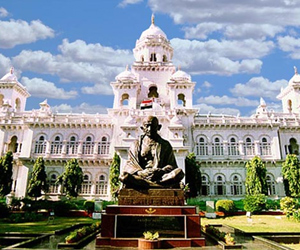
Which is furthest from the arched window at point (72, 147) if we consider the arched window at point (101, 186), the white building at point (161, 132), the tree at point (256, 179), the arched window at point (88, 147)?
the tree at point (256, 179)

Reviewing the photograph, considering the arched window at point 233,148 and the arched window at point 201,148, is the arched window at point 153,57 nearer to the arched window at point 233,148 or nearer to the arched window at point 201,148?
the arched window at point 201,148

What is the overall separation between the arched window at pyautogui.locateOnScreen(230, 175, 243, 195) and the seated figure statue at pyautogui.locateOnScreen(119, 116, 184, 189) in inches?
1504

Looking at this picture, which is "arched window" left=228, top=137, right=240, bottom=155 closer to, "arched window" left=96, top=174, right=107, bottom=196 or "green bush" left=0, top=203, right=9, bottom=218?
"arched window" left=96, top=174, right=107, bottom=196

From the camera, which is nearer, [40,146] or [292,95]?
[40,146]

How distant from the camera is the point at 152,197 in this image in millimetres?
11086

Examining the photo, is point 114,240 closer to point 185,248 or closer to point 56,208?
point 185,248

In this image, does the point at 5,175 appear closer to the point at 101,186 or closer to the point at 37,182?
the point at 37,182

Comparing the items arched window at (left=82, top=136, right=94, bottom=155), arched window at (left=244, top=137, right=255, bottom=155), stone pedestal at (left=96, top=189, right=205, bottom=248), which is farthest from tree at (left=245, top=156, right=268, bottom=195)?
stone pedestal at (left=96, top=189, right=205, bottom=248)

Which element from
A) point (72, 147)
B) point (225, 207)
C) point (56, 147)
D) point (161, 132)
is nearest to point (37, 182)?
point (56, 147)

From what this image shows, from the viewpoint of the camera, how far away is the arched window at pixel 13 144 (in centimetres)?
5159

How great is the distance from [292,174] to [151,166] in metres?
36.9

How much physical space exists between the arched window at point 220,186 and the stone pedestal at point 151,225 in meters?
38.8

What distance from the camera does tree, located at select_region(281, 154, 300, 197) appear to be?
4138cm

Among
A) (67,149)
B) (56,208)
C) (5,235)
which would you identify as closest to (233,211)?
(56,208)
